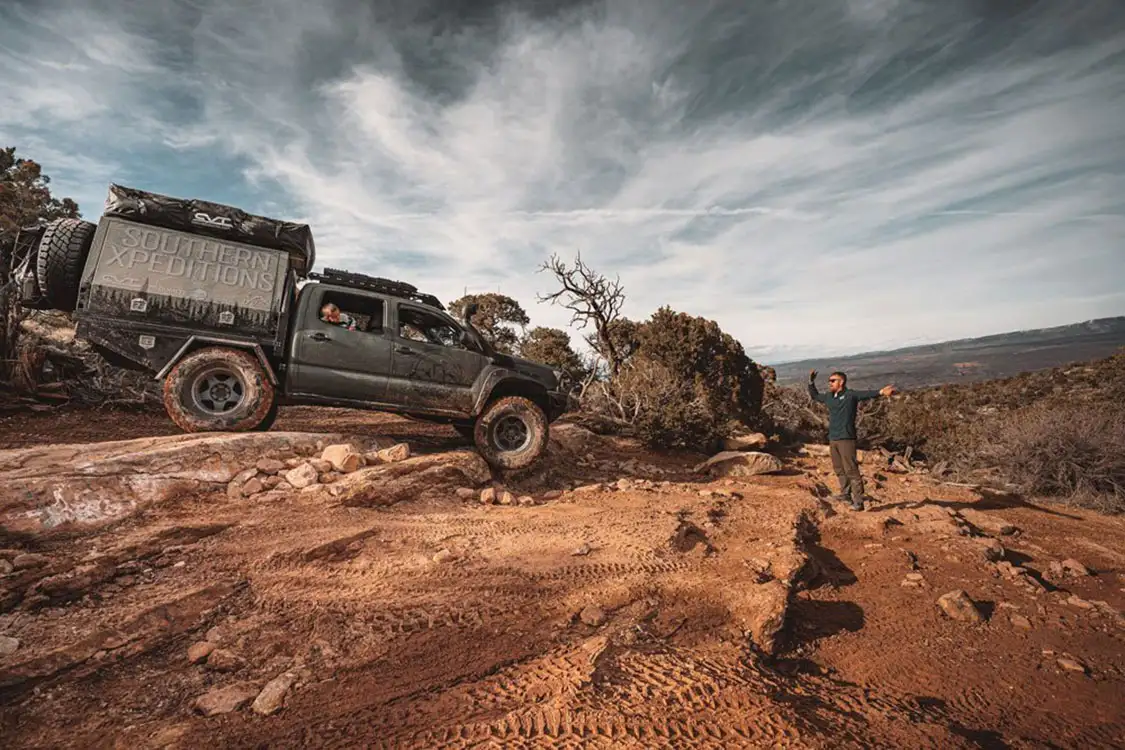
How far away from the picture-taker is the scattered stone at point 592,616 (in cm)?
297

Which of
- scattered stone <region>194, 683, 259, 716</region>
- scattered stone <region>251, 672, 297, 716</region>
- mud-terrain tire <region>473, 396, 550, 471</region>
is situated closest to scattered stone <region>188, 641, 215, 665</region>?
scattered stone <region>194, 683, 259, 716</region>

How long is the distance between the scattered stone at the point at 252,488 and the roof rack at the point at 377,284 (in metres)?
2.50

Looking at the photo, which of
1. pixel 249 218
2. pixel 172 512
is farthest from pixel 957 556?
pixel 249 218

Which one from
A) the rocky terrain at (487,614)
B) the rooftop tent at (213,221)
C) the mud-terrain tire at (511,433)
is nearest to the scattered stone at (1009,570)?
the rocky terrain at (487,614)

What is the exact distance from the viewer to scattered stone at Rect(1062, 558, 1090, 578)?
15.1 feet

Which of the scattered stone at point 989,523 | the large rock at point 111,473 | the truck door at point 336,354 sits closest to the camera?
the large rock at point 111,473

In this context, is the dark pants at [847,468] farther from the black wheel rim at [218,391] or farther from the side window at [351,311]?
the black wheel rim at [218,391]

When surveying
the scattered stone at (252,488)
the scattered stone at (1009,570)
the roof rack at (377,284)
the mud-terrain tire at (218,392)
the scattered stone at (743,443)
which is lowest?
the scattered stone at (1009,570)

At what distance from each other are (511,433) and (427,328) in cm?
180

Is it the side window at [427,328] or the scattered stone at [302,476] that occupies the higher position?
the side window at [427,328]

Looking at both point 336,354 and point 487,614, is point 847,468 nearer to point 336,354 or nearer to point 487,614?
point 487,614

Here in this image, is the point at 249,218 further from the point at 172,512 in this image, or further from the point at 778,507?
the point at 778,507

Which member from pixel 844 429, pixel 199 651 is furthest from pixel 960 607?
pixel 199 651

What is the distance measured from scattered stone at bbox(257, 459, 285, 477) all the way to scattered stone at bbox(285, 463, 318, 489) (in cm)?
11
